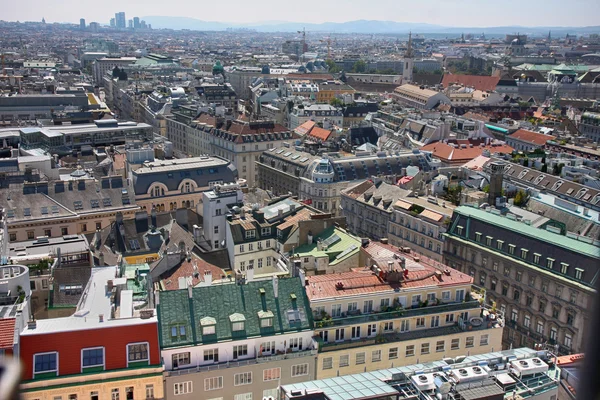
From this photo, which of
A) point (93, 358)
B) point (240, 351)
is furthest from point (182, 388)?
point (93, 358)

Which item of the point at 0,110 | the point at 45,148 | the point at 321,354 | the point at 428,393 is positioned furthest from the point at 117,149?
the point at 428,393

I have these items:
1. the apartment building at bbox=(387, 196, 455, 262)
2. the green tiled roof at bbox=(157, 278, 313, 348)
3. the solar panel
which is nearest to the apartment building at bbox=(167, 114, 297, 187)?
the apartment building at bbox=(387, 196, 455, 262)

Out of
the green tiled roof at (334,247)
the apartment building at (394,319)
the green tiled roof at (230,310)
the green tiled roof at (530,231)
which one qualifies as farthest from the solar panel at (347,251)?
the green tiled roof at (530,231)

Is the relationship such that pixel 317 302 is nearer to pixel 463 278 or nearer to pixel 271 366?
pixel 271 366

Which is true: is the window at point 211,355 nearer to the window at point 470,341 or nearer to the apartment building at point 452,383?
the apartment building at point 452,383

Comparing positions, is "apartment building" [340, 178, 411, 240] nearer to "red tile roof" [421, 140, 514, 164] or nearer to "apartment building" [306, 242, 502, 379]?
"red tile roof" [421, 140, 514, 164]

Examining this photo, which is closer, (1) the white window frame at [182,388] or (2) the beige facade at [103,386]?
(2) the beige facade at [103,386]
